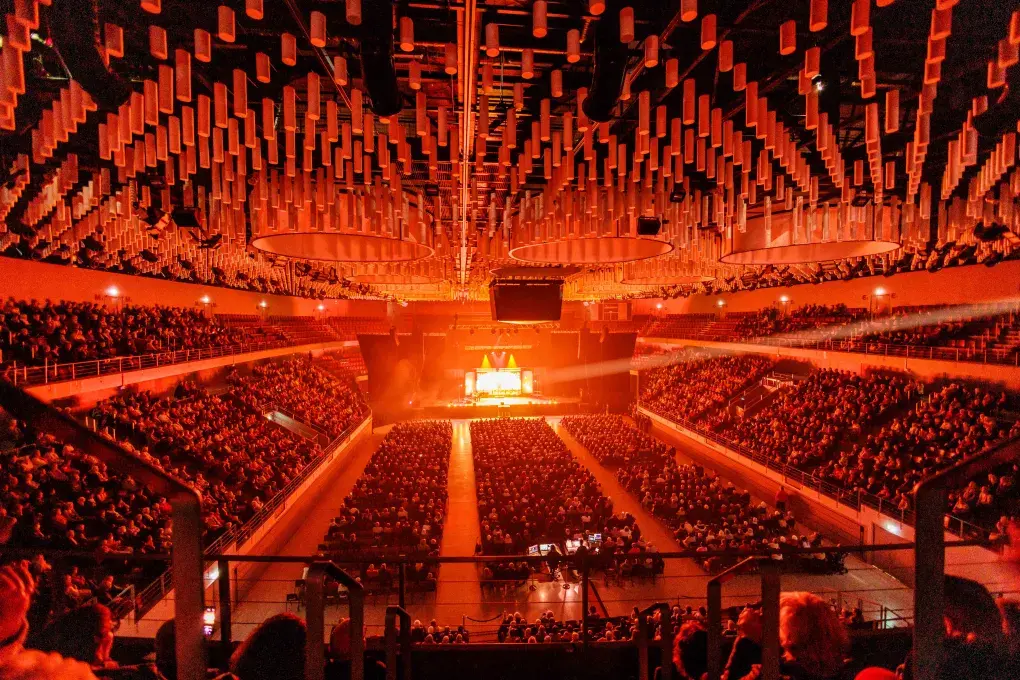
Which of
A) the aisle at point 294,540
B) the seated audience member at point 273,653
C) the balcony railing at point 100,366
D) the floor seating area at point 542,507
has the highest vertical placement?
the balcony railing at point 100,366

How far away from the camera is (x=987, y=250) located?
461 inches

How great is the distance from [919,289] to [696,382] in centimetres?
1015

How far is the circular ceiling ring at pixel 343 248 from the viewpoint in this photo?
617 cm

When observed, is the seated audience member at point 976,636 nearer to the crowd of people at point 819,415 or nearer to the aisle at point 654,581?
the aisle at point 654,581

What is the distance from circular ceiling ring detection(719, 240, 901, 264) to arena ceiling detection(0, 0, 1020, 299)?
0.04 m

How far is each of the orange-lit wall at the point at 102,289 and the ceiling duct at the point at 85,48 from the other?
14.9 meters

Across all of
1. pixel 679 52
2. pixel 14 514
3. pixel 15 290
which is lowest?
pixel 14 514

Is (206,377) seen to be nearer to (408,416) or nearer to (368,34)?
(408,416)

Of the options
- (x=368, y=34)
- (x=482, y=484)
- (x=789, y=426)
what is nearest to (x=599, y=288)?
(x=789, y=426)

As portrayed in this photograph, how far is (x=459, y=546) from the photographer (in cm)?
1153

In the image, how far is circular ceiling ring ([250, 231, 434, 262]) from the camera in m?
6.17

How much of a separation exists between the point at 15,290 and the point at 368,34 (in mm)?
18031

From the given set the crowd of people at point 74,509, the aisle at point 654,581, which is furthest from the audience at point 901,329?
the crowd of people at point 74,509

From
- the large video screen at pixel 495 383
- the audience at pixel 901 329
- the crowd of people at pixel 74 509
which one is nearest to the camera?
the crowd of people at pixel 74 509
